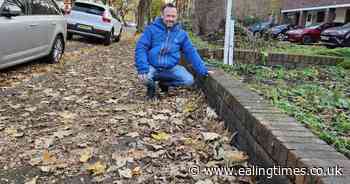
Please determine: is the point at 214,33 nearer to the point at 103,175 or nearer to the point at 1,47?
the point at 1,47

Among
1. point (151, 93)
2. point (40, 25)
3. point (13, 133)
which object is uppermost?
point (40, 25)

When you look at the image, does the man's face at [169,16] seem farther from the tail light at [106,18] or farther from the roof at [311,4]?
the roof at [311,4]

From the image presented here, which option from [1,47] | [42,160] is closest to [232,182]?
[42,160]

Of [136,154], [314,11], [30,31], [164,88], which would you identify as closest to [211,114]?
[136,154]

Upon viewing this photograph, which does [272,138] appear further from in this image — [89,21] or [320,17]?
[320,17]

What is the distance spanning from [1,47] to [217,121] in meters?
3.75

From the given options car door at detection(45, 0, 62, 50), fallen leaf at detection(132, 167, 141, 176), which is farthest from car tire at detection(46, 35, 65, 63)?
fallen leaf at detection(132, 167, 141, 176)

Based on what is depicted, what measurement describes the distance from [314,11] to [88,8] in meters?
28.8

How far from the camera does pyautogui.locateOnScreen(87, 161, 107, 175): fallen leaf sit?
10.5 ft

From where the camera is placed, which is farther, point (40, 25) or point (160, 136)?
point (40, 25)

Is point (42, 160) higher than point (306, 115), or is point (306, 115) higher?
point (306, 115)

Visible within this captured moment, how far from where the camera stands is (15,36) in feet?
21.7

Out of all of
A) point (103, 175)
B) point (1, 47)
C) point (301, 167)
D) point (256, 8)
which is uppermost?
point (256, 8)

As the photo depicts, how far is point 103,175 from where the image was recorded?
10.4ft
